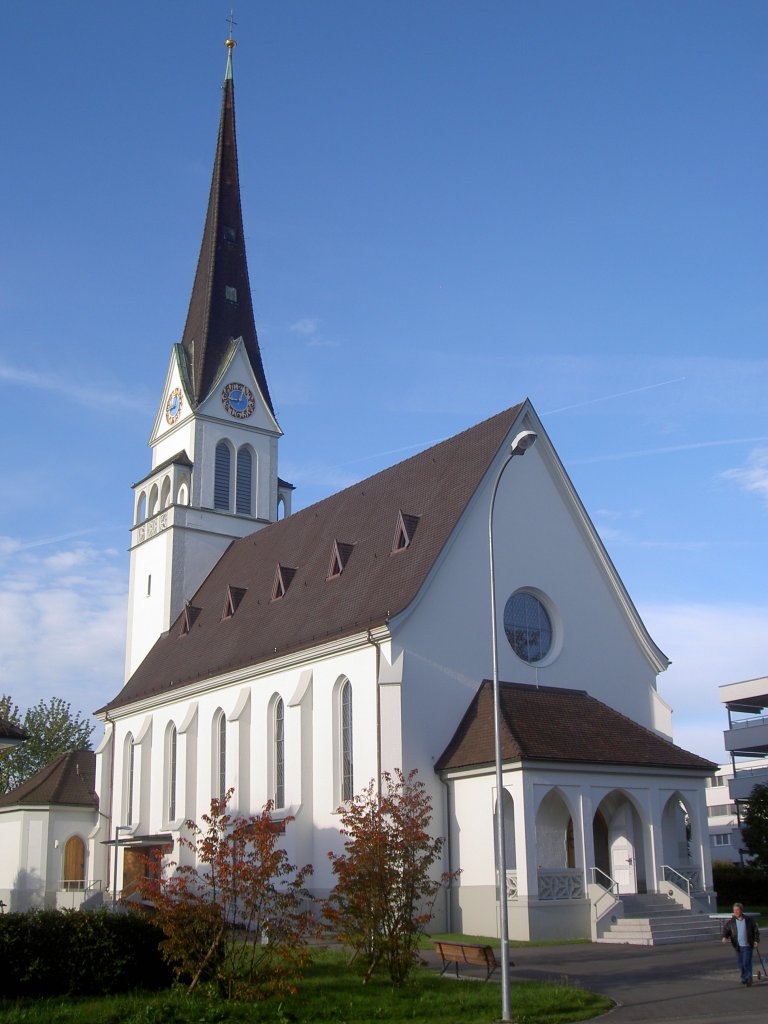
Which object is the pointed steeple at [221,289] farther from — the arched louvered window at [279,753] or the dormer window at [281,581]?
the arched louvered window at [279,753]

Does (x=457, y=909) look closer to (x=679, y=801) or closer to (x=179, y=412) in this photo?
(x=679, y=801)

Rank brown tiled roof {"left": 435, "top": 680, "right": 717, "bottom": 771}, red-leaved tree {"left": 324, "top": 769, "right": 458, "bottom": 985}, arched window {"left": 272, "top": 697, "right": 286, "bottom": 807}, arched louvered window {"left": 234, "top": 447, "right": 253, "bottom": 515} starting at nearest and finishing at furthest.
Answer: red-leaved tree {"left": 324, "top": 769, "right": 458, "bottom": 985}, brown tiled roof {"left": 435, "top": 680, "right": 717, "bottom": 771}, arched window {"left": 272, "top": 697, "right": 286, "bottom": 807}, arched louvered window {"left": 234, "top": 447, "right": 253, "bottom": 515}

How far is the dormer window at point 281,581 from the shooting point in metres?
38.7

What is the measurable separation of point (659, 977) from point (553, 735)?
9.85 m

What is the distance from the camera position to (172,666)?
→ 1683 inches

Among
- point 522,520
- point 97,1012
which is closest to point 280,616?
point 522,520

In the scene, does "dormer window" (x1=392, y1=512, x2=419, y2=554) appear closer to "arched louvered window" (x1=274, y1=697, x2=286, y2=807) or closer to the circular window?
the circular window

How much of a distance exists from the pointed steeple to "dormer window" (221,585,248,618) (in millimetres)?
10853

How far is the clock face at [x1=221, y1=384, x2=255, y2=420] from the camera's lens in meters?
49.9

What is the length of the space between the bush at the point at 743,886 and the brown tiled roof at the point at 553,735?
6.84 m

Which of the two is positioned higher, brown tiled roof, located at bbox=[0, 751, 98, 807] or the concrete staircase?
brown tiled roof, located at bbox=[0, 751, 98, 807]

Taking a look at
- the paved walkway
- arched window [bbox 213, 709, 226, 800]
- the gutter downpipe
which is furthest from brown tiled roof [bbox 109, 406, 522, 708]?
the paved walkway

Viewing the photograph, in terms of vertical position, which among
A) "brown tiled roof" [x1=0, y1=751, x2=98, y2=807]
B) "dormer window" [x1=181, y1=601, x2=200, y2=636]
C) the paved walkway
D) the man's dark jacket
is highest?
"dormer window" [x1=181, y1=601, x2=200, y2=636]

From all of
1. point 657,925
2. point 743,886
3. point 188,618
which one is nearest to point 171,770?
point 188,618
